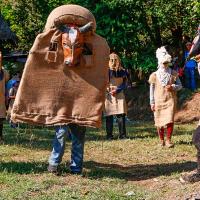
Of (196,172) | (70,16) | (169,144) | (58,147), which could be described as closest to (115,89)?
(169,144)

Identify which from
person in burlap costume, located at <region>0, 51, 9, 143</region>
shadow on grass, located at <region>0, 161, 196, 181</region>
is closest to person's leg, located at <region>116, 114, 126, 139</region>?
person in burlap costume, located at <region>0, 51, 9, 143</region>

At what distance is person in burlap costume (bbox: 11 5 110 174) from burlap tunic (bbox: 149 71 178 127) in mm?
3337

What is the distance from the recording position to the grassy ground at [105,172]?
7352 mm

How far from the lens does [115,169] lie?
9281mm

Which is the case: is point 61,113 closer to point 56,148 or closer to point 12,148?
point 56,148

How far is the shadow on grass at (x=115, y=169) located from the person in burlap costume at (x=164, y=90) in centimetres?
189

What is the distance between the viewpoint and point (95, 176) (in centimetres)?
846

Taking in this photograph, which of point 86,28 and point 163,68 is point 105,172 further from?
point 163,68

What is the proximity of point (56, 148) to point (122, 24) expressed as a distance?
48.0 feet

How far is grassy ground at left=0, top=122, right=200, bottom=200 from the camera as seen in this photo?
7.35 meters

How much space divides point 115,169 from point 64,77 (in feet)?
6.29

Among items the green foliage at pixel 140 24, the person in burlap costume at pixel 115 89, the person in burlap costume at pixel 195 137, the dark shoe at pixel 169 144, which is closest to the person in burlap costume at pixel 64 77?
the person in burlap costume at pixel 195 137

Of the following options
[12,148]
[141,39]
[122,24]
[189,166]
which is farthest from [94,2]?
[189,166]

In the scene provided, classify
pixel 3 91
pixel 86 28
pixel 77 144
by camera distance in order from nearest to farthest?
1. pixel 86 28
2. pixel 77 144
3. pixel 3 91
